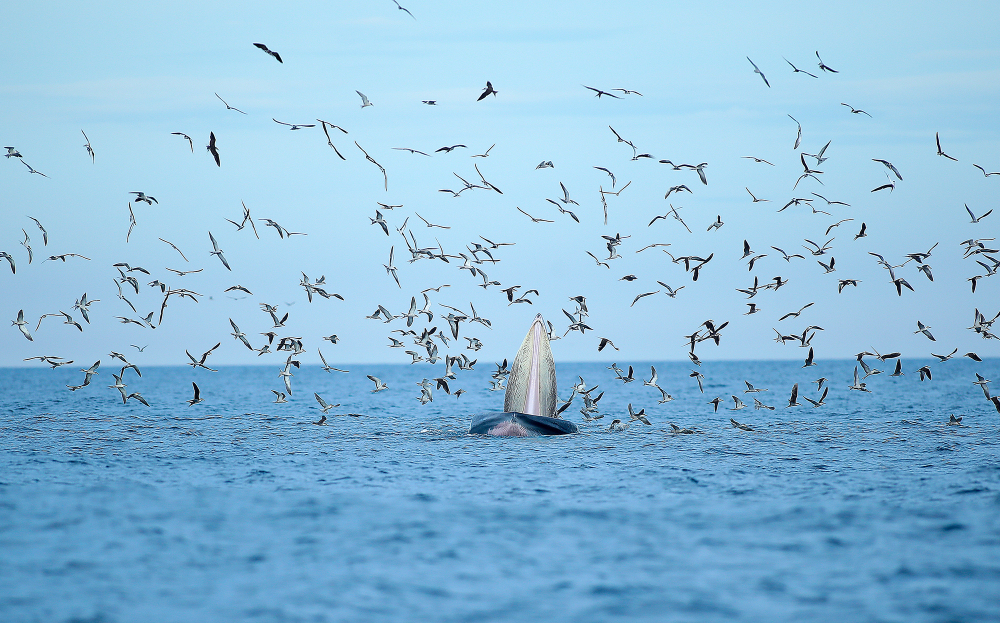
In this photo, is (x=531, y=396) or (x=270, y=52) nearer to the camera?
(x=270, y=52)

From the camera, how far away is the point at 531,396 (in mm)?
37969

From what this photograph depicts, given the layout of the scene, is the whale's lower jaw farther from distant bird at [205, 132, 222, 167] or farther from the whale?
distant bird at [205, 132, 222, 167]

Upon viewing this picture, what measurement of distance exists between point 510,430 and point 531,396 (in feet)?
6.34

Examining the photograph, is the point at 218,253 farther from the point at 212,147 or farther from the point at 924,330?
the point at 924,330

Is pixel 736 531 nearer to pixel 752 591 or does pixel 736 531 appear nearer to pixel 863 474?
pixel 752 591

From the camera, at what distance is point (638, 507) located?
22.0 meters

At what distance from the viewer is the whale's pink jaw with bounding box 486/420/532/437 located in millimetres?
36906

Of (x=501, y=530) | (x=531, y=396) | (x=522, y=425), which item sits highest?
(x=531, y=396)

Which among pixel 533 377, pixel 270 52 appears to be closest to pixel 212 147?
pixel 270 52

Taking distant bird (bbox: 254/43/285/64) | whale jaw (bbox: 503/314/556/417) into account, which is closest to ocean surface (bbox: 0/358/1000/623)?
whale jaw (bbox: 503/314/556/417)

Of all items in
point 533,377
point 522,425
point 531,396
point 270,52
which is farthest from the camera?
point 531,396

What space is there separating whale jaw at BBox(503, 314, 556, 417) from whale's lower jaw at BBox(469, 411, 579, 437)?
0.85m

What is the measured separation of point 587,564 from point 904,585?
18.9ft

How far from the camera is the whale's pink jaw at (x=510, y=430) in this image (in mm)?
36906
